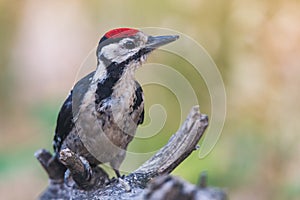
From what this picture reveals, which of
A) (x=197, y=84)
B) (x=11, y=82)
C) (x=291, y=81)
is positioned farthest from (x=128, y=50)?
(x=11, y=82)

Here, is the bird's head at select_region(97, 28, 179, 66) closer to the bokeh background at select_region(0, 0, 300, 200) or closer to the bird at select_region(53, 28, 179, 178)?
the bird at select_region(53, 28, 179, 178)

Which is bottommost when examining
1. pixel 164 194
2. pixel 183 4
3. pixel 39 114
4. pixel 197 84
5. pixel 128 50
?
pixel 164 194

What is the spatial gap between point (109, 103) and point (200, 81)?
1.00m

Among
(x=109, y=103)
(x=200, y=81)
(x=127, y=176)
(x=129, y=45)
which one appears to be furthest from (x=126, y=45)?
(x=200, y=81)

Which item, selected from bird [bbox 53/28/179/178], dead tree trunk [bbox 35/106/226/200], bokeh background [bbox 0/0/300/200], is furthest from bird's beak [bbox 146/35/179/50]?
bokeh background [bbox 0/0/300/200]

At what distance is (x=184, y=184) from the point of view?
0.80 metres

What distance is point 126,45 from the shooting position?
1.16 m

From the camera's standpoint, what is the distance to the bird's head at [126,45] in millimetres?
1148

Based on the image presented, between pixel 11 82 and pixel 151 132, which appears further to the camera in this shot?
pixel 11 82

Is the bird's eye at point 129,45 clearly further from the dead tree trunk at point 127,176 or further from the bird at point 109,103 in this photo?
the dead tree trunk at point 127,176

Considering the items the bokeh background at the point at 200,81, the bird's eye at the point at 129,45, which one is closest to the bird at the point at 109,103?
the bird's eye at the point at 129,45

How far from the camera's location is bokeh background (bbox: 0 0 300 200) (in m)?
2.20

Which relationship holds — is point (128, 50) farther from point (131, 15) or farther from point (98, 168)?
point (131, 15)

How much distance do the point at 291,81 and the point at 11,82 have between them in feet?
4.69
